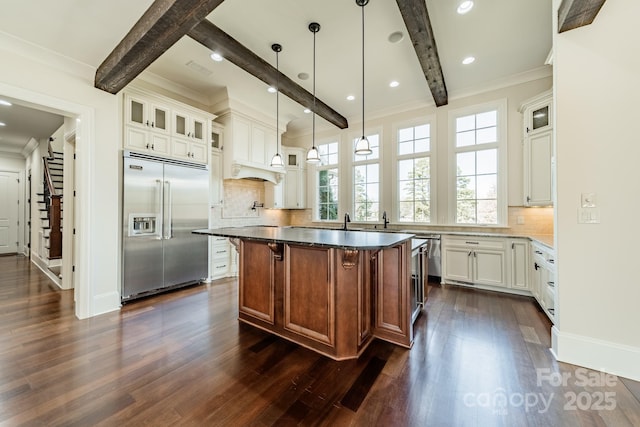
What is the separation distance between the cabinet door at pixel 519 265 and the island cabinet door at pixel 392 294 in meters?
2.38

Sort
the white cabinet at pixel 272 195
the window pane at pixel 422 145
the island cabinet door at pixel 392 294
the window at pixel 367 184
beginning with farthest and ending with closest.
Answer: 1. the white cabinet at pixel 272 195
2. the window at pixel 367 184
3. the window pane at pixel 422 145
4. the island cabinet door at pixel 392 294

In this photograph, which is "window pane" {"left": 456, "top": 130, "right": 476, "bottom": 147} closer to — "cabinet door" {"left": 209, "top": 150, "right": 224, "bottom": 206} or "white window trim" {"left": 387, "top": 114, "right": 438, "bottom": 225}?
"white window trim" {"left": 387, "top": 114, "right": 438, "bottom": 225}

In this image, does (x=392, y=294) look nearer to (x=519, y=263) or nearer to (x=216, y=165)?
(x=519, y=263)

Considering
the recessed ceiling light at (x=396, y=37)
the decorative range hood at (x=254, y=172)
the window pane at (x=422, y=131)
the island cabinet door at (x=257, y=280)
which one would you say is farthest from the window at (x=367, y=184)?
the island cabinet door at (x=257, y=280)

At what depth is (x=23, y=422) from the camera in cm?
143

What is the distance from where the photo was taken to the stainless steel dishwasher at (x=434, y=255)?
13.8 ft

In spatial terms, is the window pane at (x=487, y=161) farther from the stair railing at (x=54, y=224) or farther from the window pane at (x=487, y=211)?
the stair railing at (x=54, y=224)

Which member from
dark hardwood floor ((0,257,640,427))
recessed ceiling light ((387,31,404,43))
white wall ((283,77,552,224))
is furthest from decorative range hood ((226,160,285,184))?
recessed ceiling light ((387,31,404,43))

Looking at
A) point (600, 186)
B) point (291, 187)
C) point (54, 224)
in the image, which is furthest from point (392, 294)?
point (54, 224)

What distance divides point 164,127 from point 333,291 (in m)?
3.39

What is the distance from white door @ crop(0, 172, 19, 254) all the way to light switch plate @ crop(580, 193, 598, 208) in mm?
11463

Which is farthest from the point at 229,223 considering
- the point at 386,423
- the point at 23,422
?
the point at 386,423

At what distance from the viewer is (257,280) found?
8.75ft

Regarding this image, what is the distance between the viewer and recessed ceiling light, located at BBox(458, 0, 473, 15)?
244 cm
